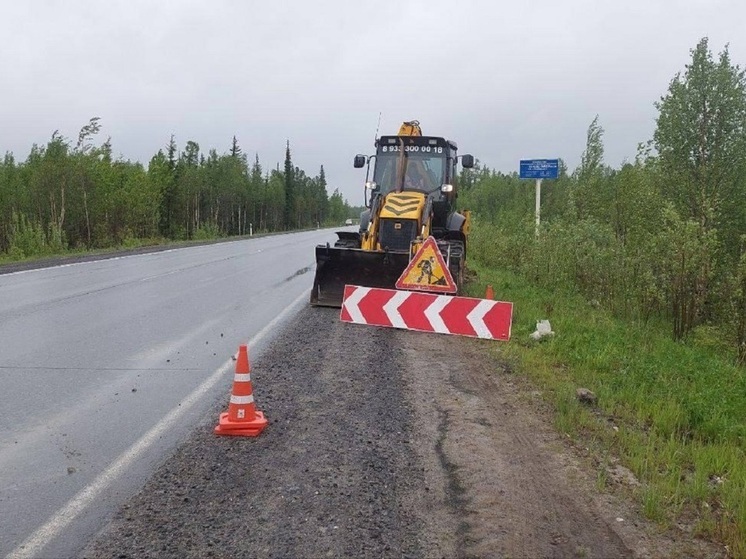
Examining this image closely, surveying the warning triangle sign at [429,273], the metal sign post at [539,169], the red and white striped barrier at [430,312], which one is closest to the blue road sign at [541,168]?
the metal sign post at [539,169]

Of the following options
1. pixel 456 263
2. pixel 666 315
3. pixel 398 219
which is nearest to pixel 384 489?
pixel 456 263

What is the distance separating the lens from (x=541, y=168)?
18891 millimetres

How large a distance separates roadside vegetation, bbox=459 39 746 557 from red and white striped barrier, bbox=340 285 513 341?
841 millimetres

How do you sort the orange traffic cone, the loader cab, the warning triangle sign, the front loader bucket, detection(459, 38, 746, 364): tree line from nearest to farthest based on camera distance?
the orange traffic cone < the warning triangle sign < detection(459, 38, 746, 364): tree line < the front loader bucket < the loader cab

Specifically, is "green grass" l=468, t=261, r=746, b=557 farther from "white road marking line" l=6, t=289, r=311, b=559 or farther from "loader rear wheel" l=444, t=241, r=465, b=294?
"white road marking line" l=6, t=289, r=311, b=559

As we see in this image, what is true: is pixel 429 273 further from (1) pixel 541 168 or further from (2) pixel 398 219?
(1) pixel 541 168

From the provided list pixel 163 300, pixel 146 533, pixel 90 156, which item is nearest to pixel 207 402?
pixel 146 533

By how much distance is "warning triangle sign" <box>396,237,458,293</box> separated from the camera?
30.0 feet

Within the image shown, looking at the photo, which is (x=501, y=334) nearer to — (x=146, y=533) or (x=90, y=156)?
(x=146, y=533)

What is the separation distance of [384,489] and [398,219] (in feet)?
29.3

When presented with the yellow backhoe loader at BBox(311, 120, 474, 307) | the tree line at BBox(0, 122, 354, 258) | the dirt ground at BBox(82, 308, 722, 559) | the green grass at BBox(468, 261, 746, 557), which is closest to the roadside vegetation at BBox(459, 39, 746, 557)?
the green grass at BBox(468, 261, 746, 557)

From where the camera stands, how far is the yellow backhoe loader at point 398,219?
39.5ft

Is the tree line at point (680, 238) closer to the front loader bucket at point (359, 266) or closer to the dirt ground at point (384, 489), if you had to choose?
the front loader bucket at point (359, 266)

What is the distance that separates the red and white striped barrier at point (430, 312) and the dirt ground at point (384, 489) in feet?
2.92
